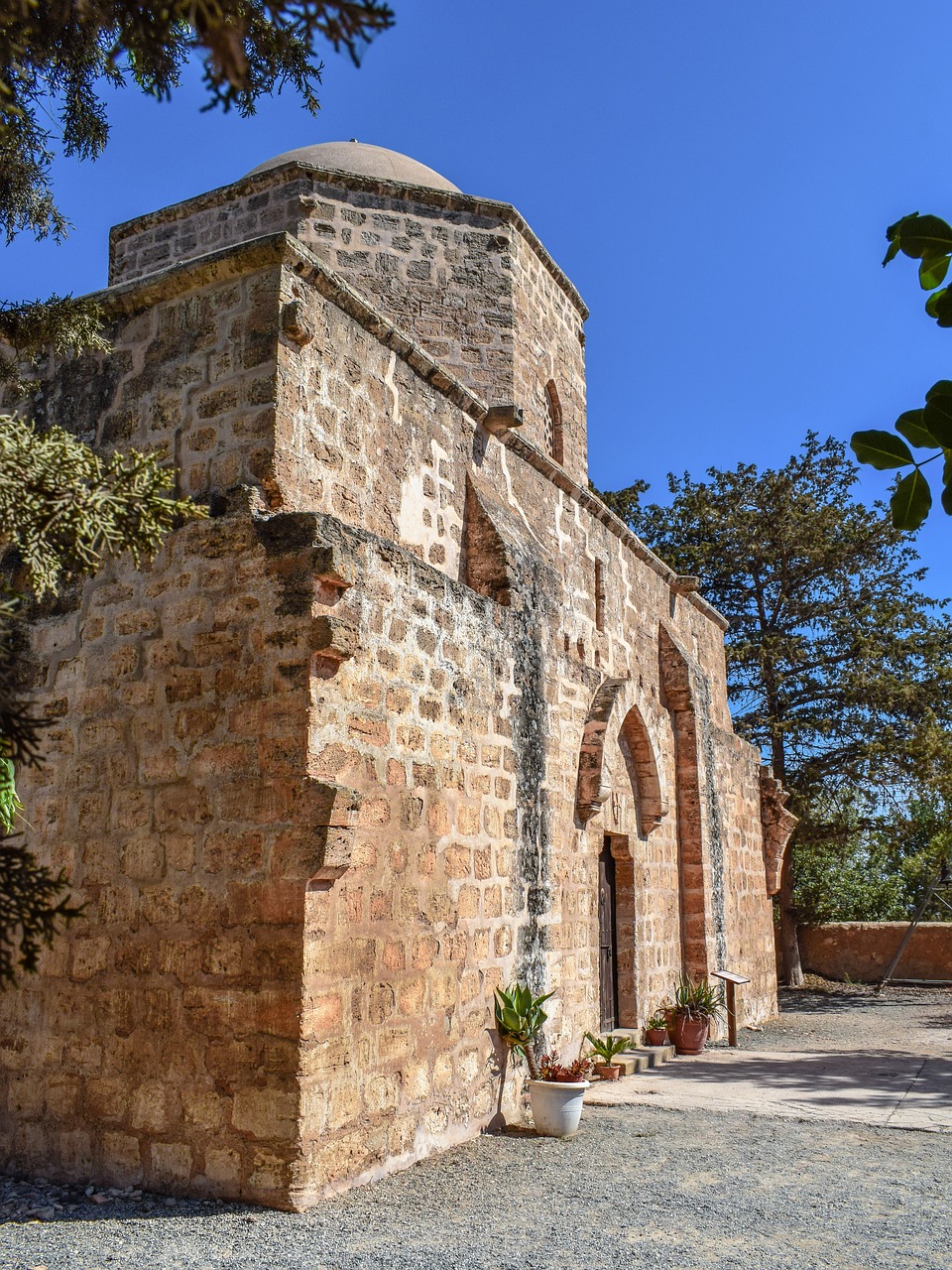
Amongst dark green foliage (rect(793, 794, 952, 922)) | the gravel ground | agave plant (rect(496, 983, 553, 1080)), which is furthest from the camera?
dark green foliage (rect(793, 794, 952, 922))

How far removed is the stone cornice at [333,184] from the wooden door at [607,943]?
582cm

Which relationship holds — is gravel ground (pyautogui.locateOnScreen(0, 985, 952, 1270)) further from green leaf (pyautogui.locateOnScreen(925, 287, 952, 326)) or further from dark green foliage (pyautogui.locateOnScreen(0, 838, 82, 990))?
green leaf (pyautogui.locateOnScreen(925, 287, 952, 326))

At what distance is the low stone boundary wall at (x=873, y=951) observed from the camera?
16.8 metres

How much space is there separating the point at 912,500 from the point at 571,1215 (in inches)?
164

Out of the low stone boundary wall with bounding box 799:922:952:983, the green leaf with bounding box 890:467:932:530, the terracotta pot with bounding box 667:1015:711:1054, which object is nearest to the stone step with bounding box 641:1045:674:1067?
the terracotta pot with bounding box 667:1015:711:1054

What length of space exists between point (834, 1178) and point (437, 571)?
3.74 metres

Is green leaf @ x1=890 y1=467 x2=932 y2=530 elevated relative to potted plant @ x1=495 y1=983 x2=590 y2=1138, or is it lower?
elevated

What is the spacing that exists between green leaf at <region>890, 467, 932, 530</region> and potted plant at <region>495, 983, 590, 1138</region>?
17.2ft

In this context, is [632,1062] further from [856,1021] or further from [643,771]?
[856,1021]

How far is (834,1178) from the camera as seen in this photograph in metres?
5.27

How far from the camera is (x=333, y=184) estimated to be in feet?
30.0

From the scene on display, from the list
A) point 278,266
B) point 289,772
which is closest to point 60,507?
point 289,772

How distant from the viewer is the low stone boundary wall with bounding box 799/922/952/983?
16844mm

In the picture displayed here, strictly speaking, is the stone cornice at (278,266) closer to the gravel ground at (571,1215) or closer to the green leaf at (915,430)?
the gravel ground at (571,1215)
